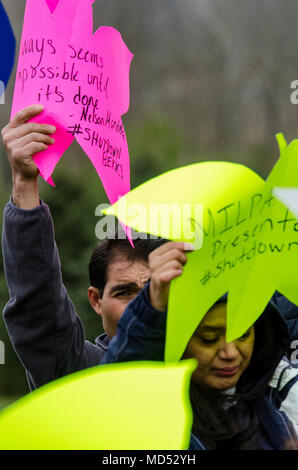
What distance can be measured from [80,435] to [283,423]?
258 mm

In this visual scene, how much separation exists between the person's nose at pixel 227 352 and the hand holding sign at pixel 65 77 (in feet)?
0.72

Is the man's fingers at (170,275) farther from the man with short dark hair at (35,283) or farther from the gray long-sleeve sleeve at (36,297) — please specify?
the gray long-sleeve sleeve at (36,297)

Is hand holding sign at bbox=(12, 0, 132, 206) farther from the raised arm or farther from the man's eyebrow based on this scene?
the man's eyebrow

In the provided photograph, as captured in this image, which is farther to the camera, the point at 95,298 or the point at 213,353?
the point at 95,298

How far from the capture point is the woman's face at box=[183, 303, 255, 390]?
75cm

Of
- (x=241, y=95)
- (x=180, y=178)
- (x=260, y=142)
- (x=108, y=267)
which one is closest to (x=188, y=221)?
(x=180, y=178)

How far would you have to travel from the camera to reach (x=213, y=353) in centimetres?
75

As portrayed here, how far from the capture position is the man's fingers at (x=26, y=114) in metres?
0.74

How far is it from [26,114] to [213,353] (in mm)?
346

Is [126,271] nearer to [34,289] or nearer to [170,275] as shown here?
[34,289]

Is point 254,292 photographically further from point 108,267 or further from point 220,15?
point 220,15

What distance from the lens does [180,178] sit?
2.18ft

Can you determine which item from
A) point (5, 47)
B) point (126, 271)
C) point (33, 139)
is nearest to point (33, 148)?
point (33, 139)

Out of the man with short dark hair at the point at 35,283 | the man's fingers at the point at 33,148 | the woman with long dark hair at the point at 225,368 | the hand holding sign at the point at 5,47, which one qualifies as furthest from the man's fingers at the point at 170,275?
the hand holding sign at the point at 5,47
